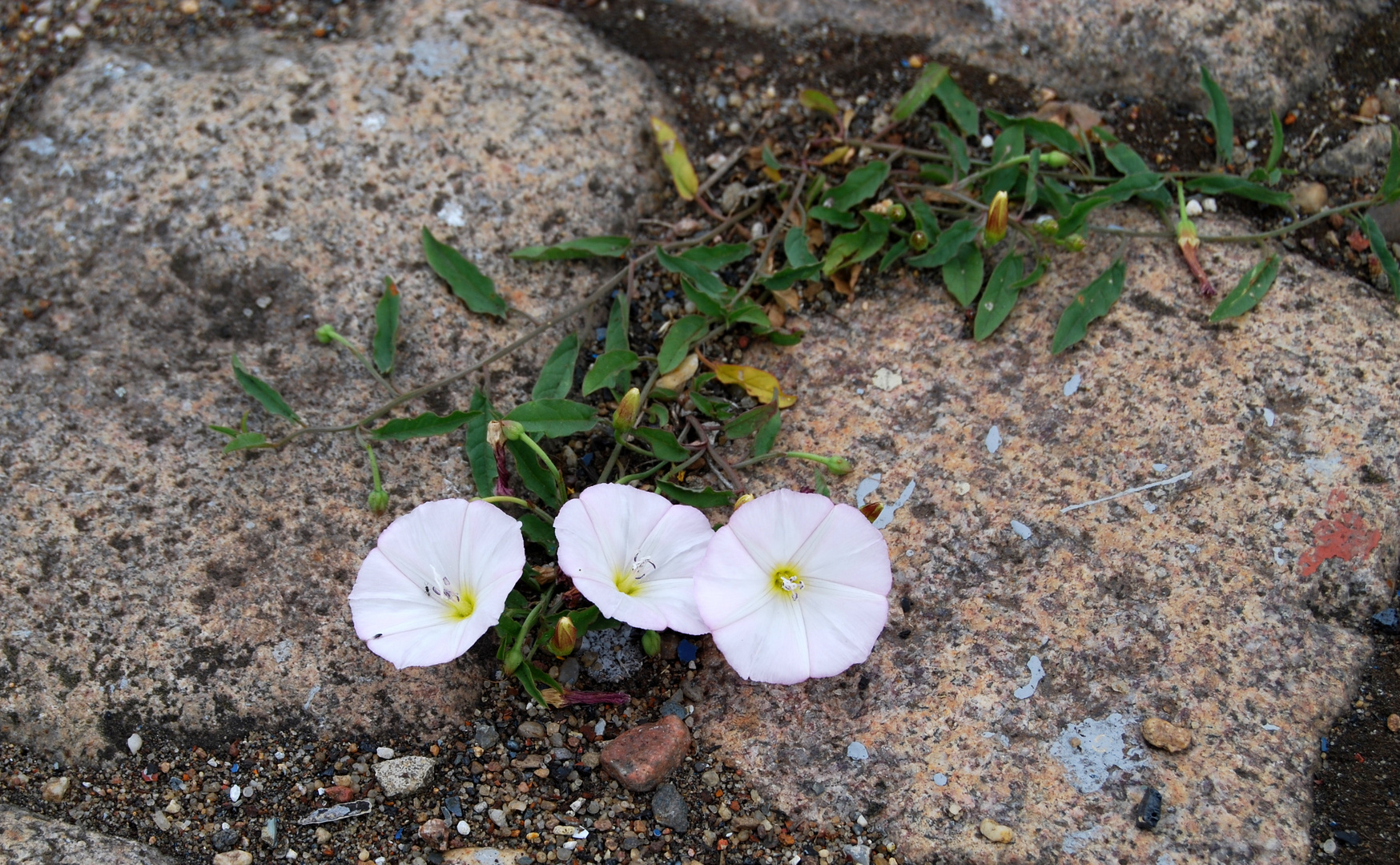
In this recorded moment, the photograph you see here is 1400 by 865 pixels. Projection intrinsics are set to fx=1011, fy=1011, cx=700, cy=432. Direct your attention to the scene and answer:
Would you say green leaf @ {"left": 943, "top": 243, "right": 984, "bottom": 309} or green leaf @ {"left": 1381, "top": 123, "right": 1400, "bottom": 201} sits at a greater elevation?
green leaf @ {"left": 1381, "top": 123, "right": 1400, "bottom": 201}

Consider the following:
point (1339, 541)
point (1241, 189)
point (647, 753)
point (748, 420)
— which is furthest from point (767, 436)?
point (1241, 189)

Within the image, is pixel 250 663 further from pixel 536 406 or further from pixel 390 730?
pixel 536 406

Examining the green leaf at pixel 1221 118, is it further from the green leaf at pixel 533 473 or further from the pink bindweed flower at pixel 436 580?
the pink bindweed flower at pixel 436 580

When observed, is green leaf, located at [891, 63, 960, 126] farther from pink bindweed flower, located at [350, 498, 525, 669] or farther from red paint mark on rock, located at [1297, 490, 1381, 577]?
pink bindweed flower, located at [350, 498, 525, 669]

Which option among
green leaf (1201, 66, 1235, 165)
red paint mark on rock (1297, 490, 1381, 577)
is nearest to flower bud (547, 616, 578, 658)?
red paint mark on rock (1297, 490, 1381, 577)

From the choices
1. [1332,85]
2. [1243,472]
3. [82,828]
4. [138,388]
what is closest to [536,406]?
[138,388]

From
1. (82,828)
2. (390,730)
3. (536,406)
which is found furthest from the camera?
(536,406)

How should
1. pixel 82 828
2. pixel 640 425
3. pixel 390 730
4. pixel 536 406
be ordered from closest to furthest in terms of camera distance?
pixel 82 828 < pixel 390 730 < pixel 536 406 < pixel 640 425

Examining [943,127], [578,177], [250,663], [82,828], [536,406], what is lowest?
[82,828]
